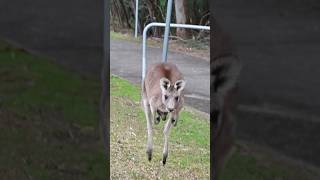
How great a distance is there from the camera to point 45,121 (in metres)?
3.98

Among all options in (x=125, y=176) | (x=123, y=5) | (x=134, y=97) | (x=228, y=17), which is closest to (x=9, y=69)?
(x=228, y=17)

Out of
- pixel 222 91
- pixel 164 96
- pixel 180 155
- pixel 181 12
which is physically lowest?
pixel 180 155

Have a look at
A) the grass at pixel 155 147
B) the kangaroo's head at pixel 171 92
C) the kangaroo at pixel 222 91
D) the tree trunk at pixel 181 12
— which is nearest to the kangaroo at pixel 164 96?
the kangaroo's head at pixel 171 92

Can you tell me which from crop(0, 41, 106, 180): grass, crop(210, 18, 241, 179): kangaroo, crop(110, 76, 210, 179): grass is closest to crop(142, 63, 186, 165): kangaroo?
crop(110, 76, 210, 179): grass

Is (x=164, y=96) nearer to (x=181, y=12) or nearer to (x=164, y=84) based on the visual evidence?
(x=164, y=84)

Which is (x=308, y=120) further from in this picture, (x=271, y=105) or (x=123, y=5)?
(x=123, y=5)

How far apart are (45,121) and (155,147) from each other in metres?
3.30

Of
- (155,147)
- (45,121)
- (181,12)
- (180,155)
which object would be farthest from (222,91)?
(181,12)

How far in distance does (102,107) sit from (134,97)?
6703 millimetres

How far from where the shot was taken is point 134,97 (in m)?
10.7

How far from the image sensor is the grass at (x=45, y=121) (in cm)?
395

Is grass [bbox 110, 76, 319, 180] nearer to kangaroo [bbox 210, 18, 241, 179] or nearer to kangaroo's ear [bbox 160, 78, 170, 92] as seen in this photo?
kangaroo [bbox 210, 18, 241, 179]

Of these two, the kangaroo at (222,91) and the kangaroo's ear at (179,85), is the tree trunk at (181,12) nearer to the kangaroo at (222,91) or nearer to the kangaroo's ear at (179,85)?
the kangaroo's ear at (179,85)

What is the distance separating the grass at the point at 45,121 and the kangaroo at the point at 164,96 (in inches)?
55.7
